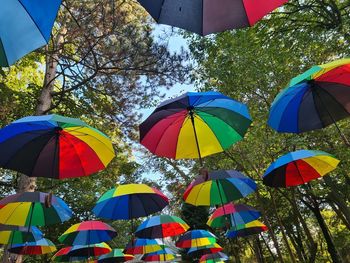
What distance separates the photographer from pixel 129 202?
291 inches

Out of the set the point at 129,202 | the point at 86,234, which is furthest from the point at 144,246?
the point at 129,202

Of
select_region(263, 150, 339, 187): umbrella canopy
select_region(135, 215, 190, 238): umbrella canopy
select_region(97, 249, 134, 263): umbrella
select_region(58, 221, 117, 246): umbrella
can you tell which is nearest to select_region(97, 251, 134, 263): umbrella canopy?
select_region(97, 249, 134, 263): umbrella

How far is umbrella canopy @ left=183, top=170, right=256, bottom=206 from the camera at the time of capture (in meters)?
6.45

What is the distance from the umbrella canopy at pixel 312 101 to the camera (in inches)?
165

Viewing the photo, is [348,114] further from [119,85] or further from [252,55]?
[119,85]

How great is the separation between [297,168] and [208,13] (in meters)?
5.18

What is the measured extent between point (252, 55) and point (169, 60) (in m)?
2.36

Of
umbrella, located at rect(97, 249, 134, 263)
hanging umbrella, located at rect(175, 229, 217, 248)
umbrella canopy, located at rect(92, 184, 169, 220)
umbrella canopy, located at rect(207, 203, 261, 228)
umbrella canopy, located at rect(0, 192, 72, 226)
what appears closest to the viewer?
umbrella canopy, located at rect(0, 192, 72, 226)

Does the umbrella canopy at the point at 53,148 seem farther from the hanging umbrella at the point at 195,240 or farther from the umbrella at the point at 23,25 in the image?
the hanging umbrella at the point at 195,240

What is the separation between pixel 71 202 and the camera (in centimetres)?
1817

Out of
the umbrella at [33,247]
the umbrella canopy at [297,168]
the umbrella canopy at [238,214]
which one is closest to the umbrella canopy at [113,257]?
the umbrella at [33,247]

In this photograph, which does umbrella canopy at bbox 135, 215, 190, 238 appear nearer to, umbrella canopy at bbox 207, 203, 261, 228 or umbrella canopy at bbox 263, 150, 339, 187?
umbrella canopy at bbox 207, 203, 261, 228

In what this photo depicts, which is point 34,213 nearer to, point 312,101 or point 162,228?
point 162,228

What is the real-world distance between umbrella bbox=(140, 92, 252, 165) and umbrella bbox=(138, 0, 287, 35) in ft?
6.84
